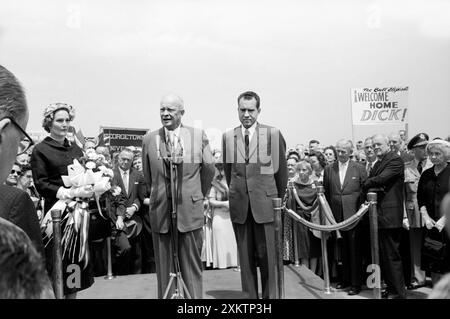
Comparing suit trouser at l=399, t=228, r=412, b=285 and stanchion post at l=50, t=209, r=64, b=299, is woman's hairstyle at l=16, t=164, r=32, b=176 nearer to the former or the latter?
stanchion post at l=50, t=209, r=64, b=299

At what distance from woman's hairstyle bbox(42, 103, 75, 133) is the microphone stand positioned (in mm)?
884

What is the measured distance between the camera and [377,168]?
5023mm

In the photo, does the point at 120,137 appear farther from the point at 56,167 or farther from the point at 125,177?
the point at 56,167

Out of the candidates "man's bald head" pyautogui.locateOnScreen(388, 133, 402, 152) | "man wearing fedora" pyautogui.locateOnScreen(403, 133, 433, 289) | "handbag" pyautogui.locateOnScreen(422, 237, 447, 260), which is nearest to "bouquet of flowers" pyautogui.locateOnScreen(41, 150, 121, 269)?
"handbag" pyautogui.locateOnScreen(422, 237, 447, 260)

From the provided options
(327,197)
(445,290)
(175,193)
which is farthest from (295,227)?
(445,290)

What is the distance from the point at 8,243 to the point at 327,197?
5.10 m

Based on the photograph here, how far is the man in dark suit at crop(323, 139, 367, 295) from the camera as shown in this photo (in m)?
5.20

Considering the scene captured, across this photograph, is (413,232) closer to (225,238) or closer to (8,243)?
(225,238)

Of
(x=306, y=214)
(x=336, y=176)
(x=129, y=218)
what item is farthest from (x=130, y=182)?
(x=336, y=176)

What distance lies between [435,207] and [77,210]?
3795 mm

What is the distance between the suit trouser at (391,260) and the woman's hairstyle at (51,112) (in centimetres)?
361

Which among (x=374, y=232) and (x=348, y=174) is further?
(x=348, y=174)

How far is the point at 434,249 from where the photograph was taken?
455cm

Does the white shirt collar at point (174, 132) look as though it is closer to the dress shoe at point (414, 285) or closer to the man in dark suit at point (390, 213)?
the man in dark suit at point (390, 213)
